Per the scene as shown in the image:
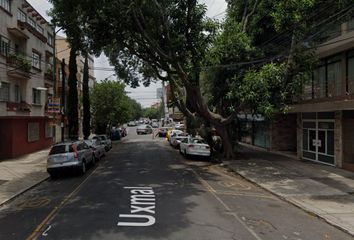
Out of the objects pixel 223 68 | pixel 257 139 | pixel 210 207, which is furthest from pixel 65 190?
pixel 257 139

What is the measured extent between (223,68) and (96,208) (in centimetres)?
1329

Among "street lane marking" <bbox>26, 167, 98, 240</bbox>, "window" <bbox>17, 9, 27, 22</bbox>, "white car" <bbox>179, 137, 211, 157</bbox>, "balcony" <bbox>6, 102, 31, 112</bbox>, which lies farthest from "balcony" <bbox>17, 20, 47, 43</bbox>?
→ "street lane marking" <bbox>26, 167, 98, 240</bbox>

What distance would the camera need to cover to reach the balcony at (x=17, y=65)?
2533 centimetres

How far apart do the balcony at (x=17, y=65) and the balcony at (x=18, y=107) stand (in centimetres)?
187

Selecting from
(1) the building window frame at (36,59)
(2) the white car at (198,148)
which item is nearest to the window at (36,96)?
(1) the building window frame at (36,59)

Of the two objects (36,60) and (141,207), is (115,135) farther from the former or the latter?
(141,207)

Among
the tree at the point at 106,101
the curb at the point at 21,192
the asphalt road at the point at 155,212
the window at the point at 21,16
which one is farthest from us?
the tree at the point at 106,101

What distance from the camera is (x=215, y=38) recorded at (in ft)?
70.6

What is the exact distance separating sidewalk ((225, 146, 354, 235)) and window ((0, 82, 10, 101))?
1441cm

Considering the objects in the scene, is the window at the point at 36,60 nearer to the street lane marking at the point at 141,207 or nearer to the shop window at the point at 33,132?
the shop window at the point at 33,132

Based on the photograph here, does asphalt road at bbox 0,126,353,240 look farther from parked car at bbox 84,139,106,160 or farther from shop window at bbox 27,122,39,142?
shop window at bbox 27,122,39,142

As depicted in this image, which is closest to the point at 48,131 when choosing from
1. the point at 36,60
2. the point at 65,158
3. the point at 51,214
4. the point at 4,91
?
the point at 36,60

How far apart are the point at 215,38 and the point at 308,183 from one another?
30.8ft

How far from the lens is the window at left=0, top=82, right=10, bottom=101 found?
81.1 ft
